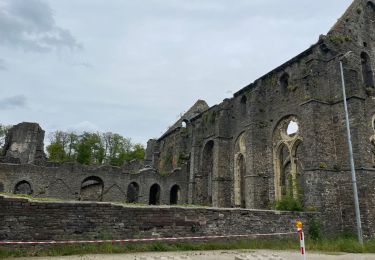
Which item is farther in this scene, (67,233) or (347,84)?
(347,84)

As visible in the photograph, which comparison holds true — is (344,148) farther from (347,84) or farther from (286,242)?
(286,242)

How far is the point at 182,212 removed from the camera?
11609mm

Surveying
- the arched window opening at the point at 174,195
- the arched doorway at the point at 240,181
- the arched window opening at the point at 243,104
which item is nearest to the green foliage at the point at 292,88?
the arched window opening at the point at 243,104

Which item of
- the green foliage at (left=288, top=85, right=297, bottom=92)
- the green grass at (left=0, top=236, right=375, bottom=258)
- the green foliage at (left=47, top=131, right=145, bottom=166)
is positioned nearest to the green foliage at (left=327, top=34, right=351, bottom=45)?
the green foliage at (left=288, top=85, right=297, bottom=92)

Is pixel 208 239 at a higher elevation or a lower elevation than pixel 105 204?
lower

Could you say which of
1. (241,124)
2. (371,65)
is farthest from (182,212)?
(371,65)

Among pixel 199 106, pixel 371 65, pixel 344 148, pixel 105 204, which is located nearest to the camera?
pixel 105 204

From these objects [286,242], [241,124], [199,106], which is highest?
[199,106]

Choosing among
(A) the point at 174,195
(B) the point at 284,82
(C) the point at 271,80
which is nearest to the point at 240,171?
(C) the point at 271,80

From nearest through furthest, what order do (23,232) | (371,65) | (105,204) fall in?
1. (23,232)
2. (105,204)
3. (371,65)

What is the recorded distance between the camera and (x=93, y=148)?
2304 inches

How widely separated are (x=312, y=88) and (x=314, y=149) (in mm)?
3437

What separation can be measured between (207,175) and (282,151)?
8215 millimetres

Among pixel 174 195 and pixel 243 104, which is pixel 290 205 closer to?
pixel 243 104
